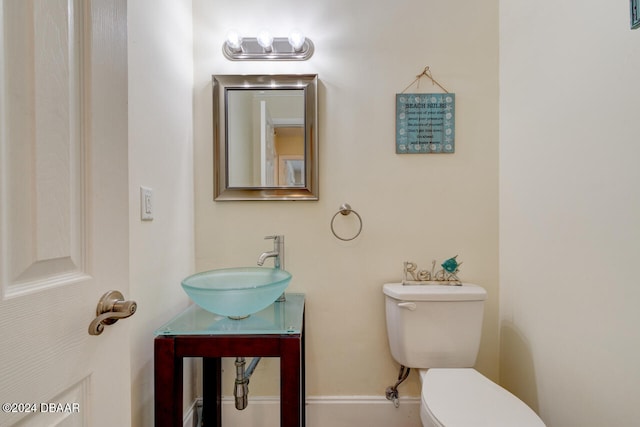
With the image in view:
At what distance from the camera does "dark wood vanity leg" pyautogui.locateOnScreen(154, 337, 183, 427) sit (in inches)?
36.0

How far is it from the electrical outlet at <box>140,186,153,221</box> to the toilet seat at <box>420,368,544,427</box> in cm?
117

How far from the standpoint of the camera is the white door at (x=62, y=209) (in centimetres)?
39

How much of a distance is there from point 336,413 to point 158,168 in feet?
4.63

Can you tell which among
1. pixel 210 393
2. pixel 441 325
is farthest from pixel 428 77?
pixel 210 393

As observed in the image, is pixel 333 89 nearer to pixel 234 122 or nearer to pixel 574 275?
pixel 234 122

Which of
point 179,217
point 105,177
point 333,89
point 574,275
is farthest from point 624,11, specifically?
point 179,217

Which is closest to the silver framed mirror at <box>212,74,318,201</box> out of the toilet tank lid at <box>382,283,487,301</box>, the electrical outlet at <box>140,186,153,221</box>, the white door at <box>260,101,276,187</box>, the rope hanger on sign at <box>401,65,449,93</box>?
the white door at <box>260,101,276,187</box>

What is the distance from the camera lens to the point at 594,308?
93cm

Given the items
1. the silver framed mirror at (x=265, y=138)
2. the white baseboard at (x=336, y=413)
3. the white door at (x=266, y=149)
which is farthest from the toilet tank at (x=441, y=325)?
the white door at (x=266, y=149)

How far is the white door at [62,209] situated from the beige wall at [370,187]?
2.79 ft

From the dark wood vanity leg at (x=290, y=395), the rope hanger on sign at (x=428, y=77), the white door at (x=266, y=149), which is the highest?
the rope hanger on sign at (x=428, y=77)

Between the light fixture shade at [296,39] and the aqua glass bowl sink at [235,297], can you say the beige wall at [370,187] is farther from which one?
the aqua glass bowl sink at [235,297]

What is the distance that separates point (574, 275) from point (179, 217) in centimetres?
158

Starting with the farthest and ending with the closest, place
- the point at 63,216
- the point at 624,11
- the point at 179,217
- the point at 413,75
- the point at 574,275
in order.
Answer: the point at 413,75, the point at 179,217, the point at 574,275, the point at 624,11, the point at 63,216
